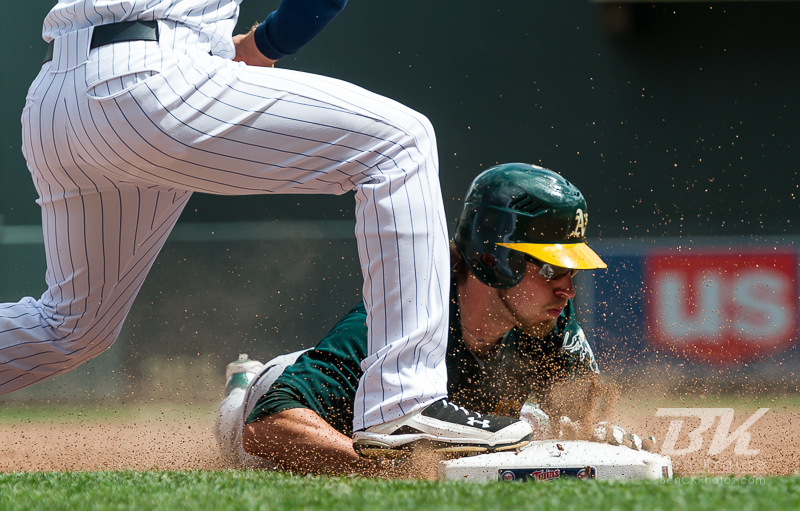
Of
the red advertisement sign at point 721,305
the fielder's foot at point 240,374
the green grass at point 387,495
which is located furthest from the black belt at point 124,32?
the red advertisement sign at point 721,305

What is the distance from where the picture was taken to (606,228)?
243 inches

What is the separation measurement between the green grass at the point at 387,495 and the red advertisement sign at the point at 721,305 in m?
4.04

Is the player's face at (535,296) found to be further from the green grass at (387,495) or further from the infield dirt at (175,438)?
the green grass at (387,495)

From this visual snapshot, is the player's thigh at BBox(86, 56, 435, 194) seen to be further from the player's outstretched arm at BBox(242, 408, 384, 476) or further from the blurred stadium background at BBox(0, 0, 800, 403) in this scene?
the blurred stadium background at BBox(0, 0, 800, 403)

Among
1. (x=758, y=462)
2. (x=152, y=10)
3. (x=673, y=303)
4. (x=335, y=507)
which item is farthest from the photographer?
(x=673, y=303)

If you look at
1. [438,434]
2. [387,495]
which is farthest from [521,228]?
[387,495]

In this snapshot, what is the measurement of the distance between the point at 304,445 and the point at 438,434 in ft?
1.69

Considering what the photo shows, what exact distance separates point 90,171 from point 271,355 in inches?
156

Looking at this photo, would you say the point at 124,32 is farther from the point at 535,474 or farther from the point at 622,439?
the point at 622,439

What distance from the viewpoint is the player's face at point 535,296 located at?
2.32 m

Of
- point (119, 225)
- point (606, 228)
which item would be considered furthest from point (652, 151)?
point (119, 225)

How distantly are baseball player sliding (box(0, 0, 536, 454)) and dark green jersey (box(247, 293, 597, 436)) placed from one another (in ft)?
1.73

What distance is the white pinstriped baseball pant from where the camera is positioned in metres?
1.54

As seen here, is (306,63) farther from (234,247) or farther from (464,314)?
(464,314)
